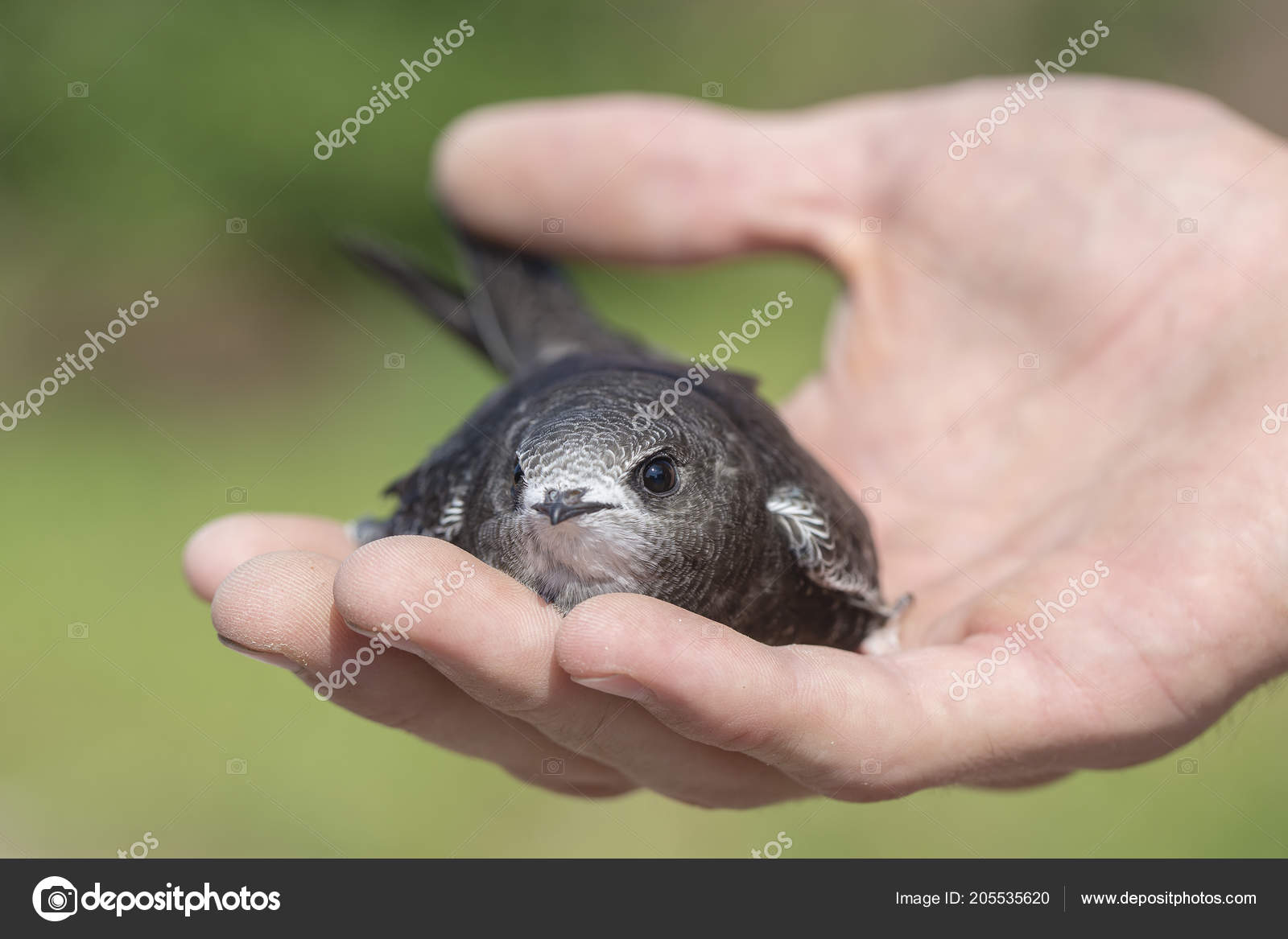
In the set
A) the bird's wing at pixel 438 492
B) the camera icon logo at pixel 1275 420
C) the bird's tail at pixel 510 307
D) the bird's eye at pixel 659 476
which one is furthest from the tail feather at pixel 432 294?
the camera icon logo at pixel 1275 420

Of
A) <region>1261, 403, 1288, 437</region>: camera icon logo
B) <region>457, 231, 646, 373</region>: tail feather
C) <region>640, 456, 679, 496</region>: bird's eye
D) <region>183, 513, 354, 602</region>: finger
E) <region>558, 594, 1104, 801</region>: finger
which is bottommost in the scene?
<region>558, 594, 1104, 801</region>: finger

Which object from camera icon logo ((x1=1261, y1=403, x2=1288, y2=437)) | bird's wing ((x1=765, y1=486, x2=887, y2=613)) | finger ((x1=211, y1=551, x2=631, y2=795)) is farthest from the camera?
camera icon logo ((x1=1261, y1=403, x2=1288, y2=437))

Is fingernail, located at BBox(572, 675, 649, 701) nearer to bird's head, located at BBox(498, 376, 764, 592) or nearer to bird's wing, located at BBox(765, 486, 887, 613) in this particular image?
bird's head, located at BBox(498, 376, 764, 592)

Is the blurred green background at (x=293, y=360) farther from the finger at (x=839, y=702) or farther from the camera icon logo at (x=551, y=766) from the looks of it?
the finger at (x=839, y=702)

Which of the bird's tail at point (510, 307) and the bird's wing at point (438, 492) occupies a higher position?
the bird's tail at point (510, 307)

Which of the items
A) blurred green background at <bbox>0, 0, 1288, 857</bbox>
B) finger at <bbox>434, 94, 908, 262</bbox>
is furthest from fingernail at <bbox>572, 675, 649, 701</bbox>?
blurred green background at <bbox>0, 0, 1288, 857</bbox>

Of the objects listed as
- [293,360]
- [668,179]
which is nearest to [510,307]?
[668,179]

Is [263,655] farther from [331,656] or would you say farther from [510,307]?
[510,307]
